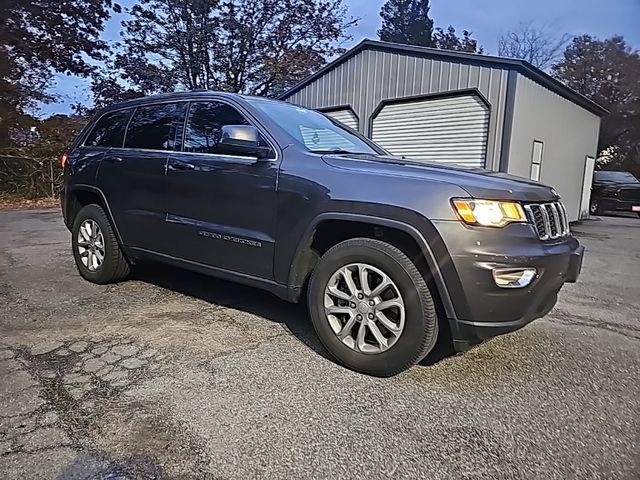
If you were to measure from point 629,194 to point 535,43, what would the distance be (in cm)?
2025

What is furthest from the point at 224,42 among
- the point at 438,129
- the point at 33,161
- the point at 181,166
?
the point at 181,166

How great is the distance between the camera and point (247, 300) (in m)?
4.11

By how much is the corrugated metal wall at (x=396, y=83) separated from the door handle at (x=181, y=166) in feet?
24.8

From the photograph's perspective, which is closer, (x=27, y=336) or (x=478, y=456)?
(x=478, y=456)

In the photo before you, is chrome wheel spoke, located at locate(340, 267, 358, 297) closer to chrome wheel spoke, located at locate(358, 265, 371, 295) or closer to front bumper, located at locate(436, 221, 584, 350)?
chrome wheel spoke, located at locate(358, 265, 371, 295)

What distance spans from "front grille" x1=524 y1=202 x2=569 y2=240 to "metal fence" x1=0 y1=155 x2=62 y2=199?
15.2 meters

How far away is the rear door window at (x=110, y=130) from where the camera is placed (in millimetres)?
4285

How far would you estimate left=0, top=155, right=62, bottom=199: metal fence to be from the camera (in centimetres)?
1386

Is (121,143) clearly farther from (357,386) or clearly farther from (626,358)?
(626,358)

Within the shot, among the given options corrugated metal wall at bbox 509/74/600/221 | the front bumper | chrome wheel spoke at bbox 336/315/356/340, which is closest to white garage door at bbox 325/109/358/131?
corrugated metal wall at bbox 509/74/600/221

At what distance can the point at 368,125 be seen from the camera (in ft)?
39.0

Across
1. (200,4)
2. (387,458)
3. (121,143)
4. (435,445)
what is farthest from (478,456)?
(200,4)

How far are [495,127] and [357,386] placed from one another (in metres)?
8.22

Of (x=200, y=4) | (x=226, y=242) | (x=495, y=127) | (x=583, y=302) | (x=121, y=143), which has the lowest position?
(x=583, y=302)
